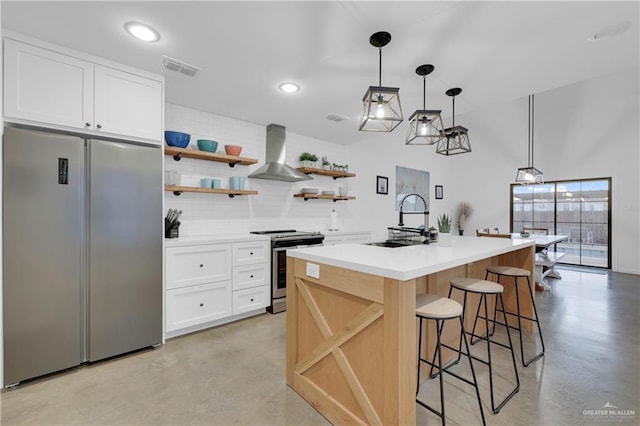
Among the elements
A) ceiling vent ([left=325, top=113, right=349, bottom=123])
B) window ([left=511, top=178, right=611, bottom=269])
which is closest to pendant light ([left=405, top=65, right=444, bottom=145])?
ceiling vent ([left=325, top=113, right=349, bottom=123])

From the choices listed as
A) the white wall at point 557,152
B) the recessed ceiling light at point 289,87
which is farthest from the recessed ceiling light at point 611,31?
the white wall at point 557,152

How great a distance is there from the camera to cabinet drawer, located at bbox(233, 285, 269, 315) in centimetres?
328

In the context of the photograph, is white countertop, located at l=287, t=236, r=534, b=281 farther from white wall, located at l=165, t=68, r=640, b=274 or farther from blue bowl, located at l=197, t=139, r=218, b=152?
white wall, located at l=165, t=68, r=640, b=274

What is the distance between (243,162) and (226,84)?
3.55ft

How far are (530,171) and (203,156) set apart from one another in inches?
222

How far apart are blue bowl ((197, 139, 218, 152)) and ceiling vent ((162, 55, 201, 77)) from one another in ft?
2.80

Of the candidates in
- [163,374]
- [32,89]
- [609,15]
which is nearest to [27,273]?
[163,374]

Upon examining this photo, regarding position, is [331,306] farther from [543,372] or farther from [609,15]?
[609,15]

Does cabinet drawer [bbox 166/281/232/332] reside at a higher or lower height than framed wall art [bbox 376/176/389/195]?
lower

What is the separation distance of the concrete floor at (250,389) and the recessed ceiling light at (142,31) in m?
2.59

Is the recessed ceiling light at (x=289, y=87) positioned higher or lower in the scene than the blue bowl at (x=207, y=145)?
higher

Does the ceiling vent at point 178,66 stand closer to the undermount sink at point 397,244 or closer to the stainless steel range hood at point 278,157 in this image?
the stainless steel range hood at point 278,157

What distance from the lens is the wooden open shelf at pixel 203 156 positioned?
3.26 meters

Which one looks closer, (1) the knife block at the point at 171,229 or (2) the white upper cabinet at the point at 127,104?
(2) the white upper cabinet at the point at 127,104
